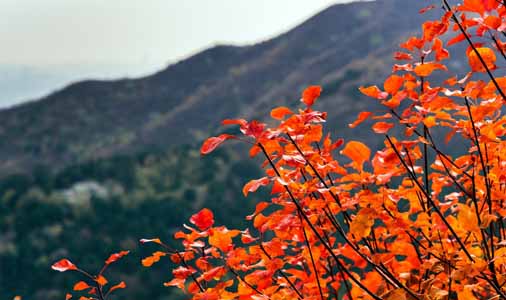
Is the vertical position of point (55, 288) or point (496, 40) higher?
point (496, 40)

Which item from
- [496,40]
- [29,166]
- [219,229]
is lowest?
[29,166]

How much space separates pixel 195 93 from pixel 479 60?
51.3 m

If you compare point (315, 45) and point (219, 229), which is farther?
point (315, 45)

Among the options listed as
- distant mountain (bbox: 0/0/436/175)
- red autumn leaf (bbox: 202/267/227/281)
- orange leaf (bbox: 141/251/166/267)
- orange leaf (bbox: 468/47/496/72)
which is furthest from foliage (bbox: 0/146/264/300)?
orange leaf (bbox: 468/47/496/72)

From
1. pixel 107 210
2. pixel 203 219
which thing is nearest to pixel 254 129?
pixel 203 219

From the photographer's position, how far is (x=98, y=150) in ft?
154

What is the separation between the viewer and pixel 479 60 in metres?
1.96

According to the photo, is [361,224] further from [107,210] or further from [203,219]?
[107,210]

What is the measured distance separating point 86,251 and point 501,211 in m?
26.0

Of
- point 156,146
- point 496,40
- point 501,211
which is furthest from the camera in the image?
point 156,146

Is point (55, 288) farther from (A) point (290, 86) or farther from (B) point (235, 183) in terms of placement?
(A) point (290, 86)

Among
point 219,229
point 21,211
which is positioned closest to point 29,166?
point 21,211

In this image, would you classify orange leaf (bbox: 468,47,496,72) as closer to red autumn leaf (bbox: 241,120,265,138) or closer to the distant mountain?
red autumn leaf (bbox: 241,120,265,138)

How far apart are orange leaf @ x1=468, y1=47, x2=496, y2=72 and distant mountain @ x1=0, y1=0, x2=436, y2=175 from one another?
132ft
